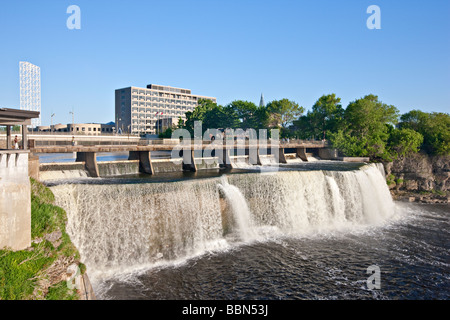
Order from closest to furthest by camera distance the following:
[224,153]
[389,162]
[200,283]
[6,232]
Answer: [6,232]
[200,283]
[224,153]
[389,162]

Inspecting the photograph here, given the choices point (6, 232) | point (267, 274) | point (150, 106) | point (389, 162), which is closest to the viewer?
point (6, 232)

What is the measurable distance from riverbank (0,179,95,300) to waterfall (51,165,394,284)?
2282 mm

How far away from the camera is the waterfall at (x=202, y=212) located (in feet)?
57.1

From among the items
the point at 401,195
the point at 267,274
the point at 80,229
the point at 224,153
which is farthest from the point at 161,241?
the point at 401,195

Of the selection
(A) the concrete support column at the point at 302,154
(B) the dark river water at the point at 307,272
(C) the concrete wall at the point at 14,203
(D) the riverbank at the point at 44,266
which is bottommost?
(B) the dark river water at the point at 307,272

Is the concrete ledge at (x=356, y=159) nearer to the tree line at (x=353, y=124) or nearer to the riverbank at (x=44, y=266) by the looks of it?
the tree line at (x=353, y=124)

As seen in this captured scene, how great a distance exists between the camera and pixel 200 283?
49.6ft

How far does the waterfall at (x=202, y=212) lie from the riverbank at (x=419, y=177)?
1479 centimetres

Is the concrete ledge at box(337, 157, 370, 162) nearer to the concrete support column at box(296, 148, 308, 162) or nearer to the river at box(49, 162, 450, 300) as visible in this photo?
the concrete support column at box(296, 148, 308, 162)

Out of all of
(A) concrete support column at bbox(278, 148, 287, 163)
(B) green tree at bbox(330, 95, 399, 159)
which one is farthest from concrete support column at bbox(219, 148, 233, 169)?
(B) green tree at bbox(330, 95, 399, 159)

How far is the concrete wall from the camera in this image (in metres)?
12.2

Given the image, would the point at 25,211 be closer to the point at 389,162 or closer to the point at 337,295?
the point at 337,295

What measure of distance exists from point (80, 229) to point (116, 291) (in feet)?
15.4

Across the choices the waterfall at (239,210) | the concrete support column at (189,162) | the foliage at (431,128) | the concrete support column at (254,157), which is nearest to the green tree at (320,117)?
the foliage at (431,128)
